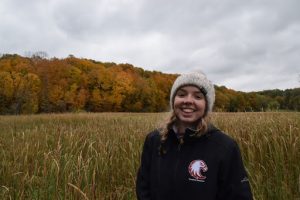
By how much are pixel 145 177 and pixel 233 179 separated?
22.6 inches

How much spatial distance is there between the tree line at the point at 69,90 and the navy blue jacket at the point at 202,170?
27138 millimetres

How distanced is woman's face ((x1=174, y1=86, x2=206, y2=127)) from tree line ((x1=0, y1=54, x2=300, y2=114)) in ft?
88.6

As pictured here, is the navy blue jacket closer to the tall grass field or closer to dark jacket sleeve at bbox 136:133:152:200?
dark jacket sleeve at bbox 136:133:152:200

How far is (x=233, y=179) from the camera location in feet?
5.84

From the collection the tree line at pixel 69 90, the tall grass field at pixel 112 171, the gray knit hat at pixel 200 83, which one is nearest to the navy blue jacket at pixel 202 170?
the gray knit hat at pixel 200 83

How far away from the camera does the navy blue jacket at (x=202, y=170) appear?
1.79m

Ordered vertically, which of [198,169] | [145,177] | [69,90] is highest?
[69,90]

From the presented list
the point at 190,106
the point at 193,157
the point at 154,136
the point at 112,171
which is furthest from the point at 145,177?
the point at 112,171

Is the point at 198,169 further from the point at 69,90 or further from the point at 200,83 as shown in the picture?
the point at 69,90

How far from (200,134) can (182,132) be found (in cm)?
20

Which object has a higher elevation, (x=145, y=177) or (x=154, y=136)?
(x=154, y=136)

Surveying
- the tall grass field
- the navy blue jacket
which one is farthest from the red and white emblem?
the tall grass field

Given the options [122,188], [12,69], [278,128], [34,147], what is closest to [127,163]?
[122,188]

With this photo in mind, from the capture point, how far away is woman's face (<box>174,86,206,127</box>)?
197cm
